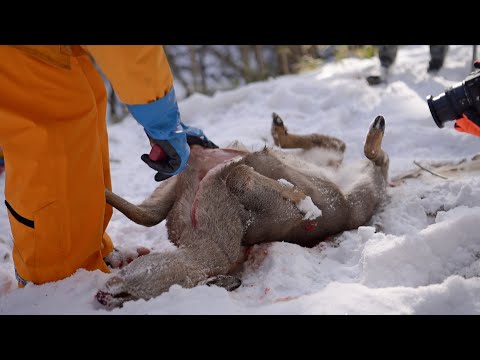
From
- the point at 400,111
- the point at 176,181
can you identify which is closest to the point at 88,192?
the point at 176,181

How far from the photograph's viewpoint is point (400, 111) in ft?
19.3

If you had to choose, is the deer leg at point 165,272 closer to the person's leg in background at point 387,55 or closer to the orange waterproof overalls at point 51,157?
the orange waterproof overalls at point 51,157

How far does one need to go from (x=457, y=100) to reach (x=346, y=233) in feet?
4.75

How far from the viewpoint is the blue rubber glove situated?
232 cm

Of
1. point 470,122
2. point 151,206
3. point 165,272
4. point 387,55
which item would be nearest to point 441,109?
point 470,122

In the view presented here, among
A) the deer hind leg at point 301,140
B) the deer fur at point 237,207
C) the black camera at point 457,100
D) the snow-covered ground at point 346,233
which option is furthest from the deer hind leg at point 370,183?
the black camera at point 457,100

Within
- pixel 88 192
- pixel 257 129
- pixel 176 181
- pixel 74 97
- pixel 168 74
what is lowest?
pixel 257 129

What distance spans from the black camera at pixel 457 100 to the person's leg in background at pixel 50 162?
2043 mm

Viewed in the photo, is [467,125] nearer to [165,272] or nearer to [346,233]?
[346,233]

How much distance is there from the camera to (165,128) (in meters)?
2.51
